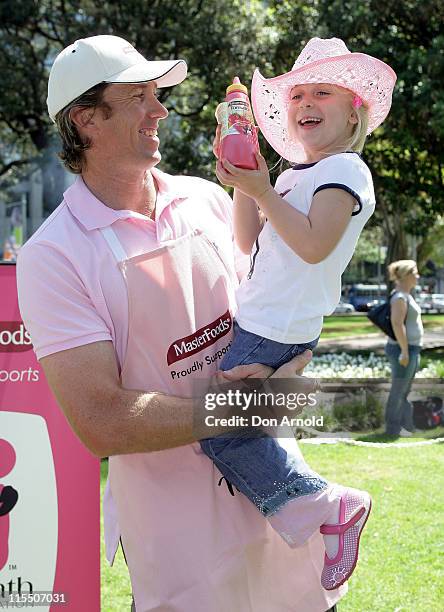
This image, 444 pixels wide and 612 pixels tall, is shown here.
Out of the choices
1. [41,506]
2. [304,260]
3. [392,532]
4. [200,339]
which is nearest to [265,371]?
[200,339]

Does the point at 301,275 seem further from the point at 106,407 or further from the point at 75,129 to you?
the point at 75,129

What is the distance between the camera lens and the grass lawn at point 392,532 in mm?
5113

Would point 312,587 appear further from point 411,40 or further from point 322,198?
point 411,40

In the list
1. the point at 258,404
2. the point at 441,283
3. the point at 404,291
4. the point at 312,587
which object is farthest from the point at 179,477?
the point at 441,283

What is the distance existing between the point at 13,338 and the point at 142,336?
1256 millimetres

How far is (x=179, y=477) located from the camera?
238 cm

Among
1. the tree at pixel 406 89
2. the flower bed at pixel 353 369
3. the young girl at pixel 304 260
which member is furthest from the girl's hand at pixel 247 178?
the tree at pixel 406 89

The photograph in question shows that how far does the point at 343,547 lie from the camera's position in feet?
7.86

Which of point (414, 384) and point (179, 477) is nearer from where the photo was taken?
point (179, 477)

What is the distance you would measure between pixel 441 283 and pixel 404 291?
219 ft

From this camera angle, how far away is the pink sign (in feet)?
11.3

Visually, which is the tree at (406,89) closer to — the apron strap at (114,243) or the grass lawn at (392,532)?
the grass lawn at (392,532)

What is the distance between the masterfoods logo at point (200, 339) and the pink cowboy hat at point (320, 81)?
1.94ft

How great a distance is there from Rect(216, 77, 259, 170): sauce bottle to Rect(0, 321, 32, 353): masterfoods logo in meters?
1.44
